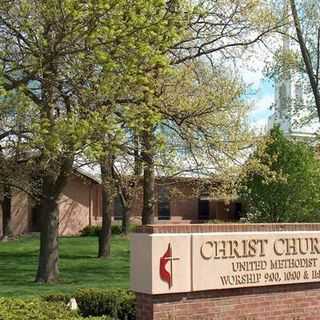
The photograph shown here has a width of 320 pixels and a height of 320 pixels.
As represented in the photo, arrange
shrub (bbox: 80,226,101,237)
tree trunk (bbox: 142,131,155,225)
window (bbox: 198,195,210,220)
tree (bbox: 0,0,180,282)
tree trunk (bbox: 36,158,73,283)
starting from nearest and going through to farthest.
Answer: tree (bbox: 0,0,180,282)
tree trunk (bbox: 142,131,155,225)
tree trunk (bbox: 36,158,73,283)
shrub (bbox: 80,226,101,237)
window (bbox: 198,195,210,220)

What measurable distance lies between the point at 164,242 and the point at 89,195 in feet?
98.1

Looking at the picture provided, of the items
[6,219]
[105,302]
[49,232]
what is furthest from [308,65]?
[6,219]

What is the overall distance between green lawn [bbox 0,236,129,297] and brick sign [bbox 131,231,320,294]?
21.8 feet

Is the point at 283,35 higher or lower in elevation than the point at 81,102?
higher

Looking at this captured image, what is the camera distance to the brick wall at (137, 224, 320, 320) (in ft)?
33.3

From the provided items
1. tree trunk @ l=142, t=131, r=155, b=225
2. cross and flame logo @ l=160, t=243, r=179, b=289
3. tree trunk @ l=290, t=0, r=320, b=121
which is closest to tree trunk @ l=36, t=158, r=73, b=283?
tree trunk @ l=142, t=131, r=155, b=225

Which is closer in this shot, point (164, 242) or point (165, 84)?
point (164, 242)

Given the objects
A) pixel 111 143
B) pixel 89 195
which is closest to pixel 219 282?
pixel 111 143

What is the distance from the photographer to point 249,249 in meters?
11.0

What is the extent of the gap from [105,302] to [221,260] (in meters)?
2.90

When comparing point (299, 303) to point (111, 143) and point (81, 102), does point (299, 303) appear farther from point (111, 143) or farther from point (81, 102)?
point (81, 102)

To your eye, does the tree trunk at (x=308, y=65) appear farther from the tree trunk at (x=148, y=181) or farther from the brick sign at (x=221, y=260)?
the brick sign at (x=221, y=260)

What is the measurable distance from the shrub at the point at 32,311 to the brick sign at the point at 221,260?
125 centimetres

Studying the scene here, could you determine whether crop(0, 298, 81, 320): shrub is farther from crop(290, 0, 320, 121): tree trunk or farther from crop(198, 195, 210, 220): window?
crop(198, 195, 210, 220): window
